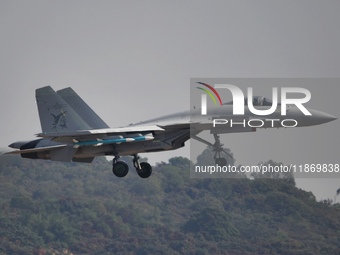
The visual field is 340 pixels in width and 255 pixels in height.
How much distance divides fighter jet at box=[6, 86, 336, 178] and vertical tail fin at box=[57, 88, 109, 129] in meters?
1.74

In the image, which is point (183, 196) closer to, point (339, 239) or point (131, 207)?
point (131, 207)

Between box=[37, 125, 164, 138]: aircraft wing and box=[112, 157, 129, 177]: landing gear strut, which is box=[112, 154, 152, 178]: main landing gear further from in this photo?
box=[37, 125, 164, 138]: aircraft wing

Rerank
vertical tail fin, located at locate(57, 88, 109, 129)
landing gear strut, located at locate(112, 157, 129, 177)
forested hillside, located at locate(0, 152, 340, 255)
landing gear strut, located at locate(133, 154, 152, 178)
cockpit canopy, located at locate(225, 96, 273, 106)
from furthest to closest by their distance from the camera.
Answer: forested hillside, located at locate(0, 152, 340, 255), vertical tail fin, located at locate(57, 88, 109, 129), landing gear strut, located at locate(133, 154, 152, 178), cockpit canopy, located at locate(225, 96, 273, 106), landing gear strut, located at locate(112, 157, 129, 177)

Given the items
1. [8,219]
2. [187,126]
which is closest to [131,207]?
[8,219]

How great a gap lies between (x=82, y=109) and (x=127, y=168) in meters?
4.47

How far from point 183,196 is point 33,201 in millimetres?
13485

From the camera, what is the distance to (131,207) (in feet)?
343

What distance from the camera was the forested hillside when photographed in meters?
98.9

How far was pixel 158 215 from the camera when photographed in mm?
104625

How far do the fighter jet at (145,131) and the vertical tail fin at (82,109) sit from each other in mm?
1736

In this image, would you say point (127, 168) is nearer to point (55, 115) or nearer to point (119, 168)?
point (119, 168)

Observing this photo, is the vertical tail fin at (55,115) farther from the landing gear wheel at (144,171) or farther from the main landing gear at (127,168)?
the landing gear wheel at (144,171)

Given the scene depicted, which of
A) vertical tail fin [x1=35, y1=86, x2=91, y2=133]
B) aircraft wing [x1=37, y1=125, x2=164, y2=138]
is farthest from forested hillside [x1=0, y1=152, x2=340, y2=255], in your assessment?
aircraft wing [x1=37, y1=125, x2=164, y2=138]

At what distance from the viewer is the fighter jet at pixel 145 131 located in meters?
53.2
